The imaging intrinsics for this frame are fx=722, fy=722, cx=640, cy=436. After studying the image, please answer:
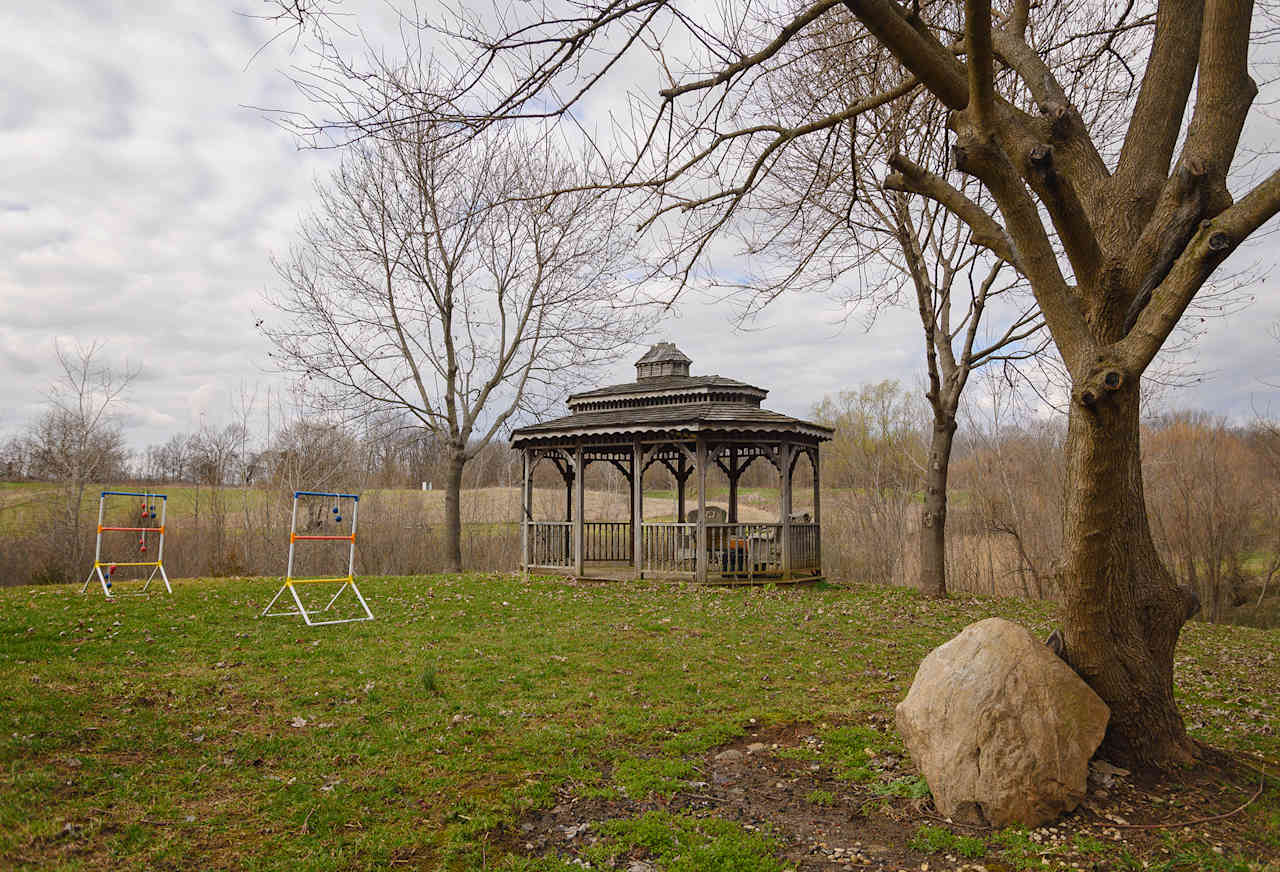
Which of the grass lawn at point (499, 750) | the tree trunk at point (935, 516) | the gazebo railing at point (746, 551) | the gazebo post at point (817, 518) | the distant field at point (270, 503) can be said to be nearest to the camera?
the grass lawn at point (499, 750)

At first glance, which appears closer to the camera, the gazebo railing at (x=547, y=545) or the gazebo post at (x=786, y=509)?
the gazebo post at (x=786, y=509)

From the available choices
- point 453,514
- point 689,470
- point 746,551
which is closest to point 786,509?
point 746,551

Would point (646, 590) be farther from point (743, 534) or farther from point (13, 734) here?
point (13, 734)

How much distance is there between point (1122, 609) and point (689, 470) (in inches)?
593

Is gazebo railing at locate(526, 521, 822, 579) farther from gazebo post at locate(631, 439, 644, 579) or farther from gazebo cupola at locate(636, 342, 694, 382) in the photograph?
gazebo cupola at locate(636, 342, 694, 382)

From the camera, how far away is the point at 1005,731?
14.3ft

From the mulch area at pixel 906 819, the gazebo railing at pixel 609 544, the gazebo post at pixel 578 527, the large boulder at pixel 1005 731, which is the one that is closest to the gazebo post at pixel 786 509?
the gazebo railing at pixel 609 544

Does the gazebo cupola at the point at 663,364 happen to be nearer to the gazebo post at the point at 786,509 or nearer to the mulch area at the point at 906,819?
the gazebo post at the point at 786,509

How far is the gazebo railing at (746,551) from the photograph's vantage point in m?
16.0

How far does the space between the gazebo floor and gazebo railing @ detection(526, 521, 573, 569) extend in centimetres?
27

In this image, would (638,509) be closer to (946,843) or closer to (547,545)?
(547,545)

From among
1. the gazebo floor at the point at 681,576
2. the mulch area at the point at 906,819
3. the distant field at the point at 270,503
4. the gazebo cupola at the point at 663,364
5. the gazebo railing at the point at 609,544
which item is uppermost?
the gazebo cupola at the point at 663,364

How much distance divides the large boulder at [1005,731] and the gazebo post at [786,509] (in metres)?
11.4

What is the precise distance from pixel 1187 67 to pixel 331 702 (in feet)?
28.0
